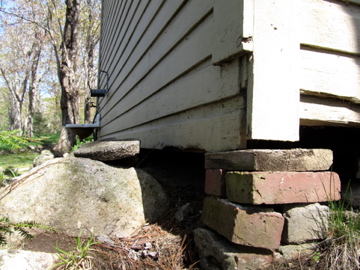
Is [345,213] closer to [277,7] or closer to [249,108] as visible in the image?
[249,108]

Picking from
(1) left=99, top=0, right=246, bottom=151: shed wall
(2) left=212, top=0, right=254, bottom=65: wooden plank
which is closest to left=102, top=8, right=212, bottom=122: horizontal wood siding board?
(1) left=99, top=0, right=246, bottom=151: shed wall

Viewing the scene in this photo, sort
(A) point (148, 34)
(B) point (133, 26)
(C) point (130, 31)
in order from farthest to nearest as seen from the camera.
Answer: (C) point (130, 31) → (B) point (133, 26) → (A) point (148, 34)

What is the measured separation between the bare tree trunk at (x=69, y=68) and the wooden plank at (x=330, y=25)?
8.88 metres

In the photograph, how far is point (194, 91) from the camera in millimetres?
2182

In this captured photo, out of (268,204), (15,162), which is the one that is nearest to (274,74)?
(268,204)

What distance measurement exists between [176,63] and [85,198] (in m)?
1.45

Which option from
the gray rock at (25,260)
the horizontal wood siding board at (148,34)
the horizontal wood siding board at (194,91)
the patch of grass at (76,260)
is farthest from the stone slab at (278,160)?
the horizontal wood siding board at (148,34)

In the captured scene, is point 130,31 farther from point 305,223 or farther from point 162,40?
point 305,223

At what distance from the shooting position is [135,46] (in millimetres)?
4477

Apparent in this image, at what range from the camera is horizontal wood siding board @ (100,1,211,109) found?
221 cm

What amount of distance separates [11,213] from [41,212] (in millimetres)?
191

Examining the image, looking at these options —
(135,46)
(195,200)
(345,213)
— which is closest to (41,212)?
(195,200)

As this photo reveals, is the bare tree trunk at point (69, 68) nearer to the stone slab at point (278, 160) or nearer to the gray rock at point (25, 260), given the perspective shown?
the gray rock at point (25, 260)

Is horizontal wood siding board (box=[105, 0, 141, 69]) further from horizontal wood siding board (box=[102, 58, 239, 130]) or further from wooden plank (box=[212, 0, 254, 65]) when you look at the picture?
wooden plank (box=[212, 0, 254, 65])
